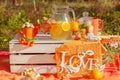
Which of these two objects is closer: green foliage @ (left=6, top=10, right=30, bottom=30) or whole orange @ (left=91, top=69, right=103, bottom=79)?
whole orange @ (left=91, top=69, right=103, bottom=79)

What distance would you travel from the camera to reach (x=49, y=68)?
3479mm

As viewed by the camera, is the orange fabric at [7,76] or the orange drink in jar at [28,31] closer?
the orange fabric at [7,76]

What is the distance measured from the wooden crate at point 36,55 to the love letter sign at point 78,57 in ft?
0.32

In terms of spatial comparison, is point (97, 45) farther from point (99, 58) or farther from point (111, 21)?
point (111, 21)

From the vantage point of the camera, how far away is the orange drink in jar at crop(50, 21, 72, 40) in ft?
11.3

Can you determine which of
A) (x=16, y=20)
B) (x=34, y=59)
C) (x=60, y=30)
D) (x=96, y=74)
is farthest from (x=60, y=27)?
(x=16, y=20)

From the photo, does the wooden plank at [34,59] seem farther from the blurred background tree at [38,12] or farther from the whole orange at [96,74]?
the blurred background tree at [38,12]

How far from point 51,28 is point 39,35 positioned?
28cm

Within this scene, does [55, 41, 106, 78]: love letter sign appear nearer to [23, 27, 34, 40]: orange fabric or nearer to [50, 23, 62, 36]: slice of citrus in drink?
[50, 23, 62, 36]: slice of citrus in drink

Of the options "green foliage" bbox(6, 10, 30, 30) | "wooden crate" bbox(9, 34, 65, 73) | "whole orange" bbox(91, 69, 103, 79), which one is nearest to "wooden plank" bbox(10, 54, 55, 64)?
"wooden crate" bbox(9, 34, 65, 73)

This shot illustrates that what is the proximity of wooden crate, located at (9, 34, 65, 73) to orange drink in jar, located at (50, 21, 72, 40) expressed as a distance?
0.06 metres

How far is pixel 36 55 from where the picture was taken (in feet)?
11.4

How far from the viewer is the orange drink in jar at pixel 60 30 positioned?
136 inches

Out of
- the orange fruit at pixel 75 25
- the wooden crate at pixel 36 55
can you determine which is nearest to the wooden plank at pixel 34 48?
the wooden crate at pixel 36 55
